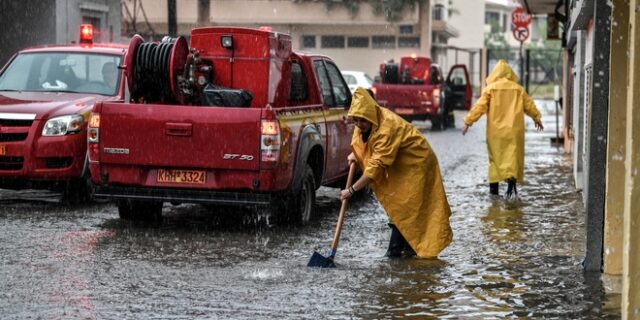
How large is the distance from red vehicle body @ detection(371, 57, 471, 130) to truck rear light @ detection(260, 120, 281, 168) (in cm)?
1983

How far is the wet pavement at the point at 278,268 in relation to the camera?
8094 mm

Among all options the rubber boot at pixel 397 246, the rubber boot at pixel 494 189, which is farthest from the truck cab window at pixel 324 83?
the rubber boot at pixel 397 246

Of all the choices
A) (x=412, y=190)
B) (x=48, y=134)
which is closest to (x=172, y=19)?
(x=48, y=134)

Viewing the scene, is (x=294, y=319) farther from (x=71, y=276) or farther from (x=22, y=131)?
(x=22, y=131)

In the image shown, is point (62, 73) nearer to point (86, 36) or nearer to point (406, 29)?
point (86, 36)

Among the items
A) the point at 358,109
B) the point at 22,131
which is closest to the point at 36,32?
the point at 22,131

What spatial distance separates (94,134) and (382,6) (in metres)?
40.6

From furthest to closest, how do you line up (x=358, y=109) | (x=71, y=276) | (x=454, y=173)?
(x=454, y=173) < (x=358, y=109) < (x=71, y=276)

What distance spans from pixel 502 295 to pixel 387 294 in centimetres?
78

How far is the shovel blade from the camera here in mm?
9695

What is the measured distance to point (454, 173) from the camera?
1900 centimetres

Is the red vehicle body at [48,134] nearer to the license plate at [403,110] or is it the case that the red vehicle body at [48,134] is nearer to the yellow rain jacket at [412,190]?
the yellow rain jacket at [412,190]

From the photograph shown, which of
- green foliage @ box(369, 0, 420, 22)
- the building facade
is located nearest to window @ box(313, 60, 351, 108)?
the building facade

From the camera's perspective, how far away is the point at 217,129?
1127cm
